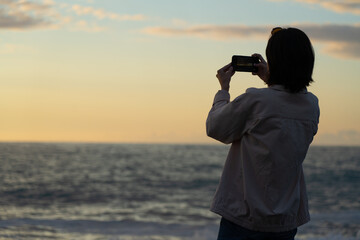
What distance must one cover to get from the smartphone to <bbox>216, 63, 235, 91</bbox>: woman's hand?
24mm

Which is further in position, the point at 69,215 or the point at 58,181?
the point at 58,181

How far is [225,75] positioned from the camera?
2.13 m

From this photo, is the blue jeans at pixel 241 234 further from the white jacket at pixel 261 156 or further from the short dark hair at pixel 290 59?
the short dark hair at pixel 290 59

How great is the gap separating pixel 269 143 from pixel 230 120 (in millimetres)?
173

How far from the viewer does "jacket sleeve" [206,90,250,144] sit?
74.7 inches

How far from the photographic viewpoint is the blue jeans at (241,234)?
193 cm

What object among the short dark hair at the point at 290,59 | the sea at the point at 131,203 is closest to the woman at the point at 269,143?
the short dark hair at the point at 290,59

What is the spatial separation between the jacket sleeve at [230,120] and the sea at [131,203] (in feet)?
20.8

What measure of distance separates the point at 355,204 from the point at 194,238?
34.5 feet

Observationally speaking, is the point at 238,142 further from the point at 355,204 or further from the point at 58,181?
the point at 58,181

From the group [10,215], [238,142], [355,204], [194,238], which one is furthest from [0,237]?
[355,204]

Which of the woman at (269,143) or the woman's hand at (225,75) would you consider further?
the woman's hand at (225,75)

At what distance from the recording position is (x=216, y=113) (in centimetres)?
195

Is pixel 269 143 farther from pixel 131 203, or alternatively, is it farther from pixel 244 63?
pixel 131 203
